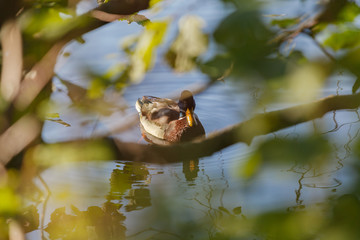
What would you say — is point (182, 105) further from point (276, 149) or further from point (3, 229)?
point (276, 149)

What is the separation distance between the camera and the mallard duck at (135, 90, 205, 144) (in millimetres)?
4348

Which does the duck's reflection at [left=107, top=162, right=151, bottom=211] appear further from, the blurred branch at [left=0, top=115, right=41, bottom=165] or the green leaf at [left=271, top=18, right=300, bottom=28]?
the green leaf at [left=271, top=18, right=300, bottom=28]

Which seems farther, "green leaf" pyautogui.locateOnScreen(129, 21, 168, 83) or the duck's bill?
the duck's bill

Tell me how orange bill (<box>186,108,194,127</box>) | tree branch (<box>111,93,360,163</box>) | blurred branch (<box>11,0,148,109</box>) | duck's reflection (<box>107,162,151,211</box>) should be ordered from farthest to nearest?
orange bill (<box>186,108,194,127</box>) < duck's reflection (<box>107,162,151,211</box>) < blurred branch (<box>11,0,148,109</box>) < tree branch (<box>111,93,360,163</box>)

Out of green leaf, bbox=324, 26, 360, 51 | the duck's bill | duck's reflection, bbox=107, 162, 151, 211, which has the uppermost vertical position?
green leaf, bbox=324, 26, 360, 51

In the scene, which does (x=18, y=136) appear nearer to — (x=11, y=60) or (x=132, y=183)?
(x=11, y=60)

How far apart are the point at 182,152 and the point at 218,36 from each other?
0.19 m

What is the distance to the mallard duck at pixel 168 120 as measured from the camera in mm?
4348

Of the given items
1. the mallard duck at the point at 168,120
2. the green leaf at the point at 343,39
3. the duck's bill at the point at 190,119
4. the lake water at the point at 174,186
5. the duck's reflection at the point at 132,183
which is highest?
the green leaf at the point at 343,39

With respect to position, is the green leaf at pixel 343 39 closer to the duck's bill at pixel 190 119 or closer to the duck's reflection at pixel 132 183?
the duck's reflection at pixel 132 183

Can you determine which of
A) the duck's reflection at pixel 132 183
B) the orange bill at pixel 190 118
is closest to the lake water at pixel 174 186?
the duck's reflection at pixel 132 183

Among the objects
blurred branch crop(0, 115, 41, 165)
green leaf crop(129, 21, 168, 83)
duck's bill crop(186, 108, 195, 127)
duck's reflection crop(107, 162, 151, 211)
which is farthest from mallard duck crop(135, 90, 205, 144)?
green leaf crop(129, 21, 168, 83)

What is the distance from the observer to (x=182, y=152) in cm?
58

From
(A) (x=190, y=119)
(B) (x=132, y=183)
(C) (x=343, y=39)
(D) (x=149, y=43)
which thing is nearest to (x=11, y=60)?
(D) (x=149, y=43)
